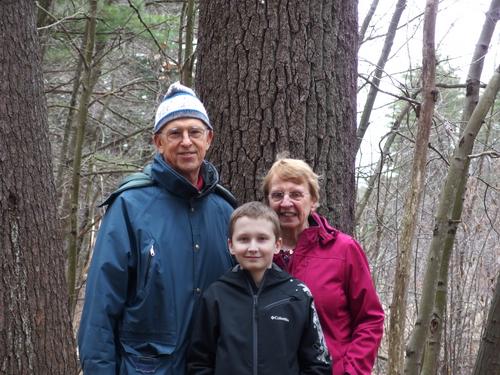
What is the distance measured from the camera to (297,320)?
8.30 feet

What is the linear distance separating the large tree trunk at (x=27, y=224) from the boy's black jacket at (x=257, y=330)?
98.5 inches

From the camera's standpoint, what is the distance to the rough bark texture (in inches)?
134

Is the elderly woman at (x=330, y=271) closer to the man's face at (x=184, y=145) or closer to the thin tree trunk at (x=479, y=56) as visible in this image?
the man's face at (x=184, y=145)

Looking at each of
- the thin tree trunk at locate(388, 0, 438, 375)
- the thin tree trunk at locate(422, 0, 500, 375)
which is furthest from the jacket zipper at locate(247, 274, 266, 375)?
the thin tree trunk at locate(422, 0, 500, 375)

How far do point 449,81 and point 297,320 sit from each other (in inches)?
297

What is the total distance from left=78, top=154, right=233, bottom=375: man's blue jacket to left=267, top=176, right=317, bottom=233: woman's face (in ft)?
1.18

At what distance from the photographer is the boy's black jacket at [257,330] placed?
2.44m

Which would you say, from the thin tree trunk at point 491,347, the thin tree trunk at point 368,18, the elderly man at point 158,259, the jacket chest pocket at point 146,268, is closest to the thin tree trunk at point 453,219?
the thin tree trunk at point 491,347

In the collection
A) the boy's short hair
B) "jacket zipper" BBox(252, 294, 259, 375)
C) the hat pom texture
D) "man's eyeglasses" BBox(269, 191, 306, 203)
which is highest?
the hat pom texture

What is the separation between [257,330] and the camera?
2469 millimetres

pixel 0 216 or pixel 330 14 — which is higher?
pixel 330 14

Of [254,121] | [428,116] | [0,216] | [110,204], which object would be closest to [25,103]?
[0,216]

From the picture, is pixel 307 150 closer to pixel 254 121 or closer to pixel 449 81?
pixel 254 121

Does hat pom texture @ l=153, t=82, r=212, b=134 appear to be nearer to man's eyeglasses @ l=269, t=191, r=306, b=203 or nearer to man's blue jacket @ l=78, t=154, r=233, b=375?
man's blue jacket @ l=78, t=154, r=233, b=375
